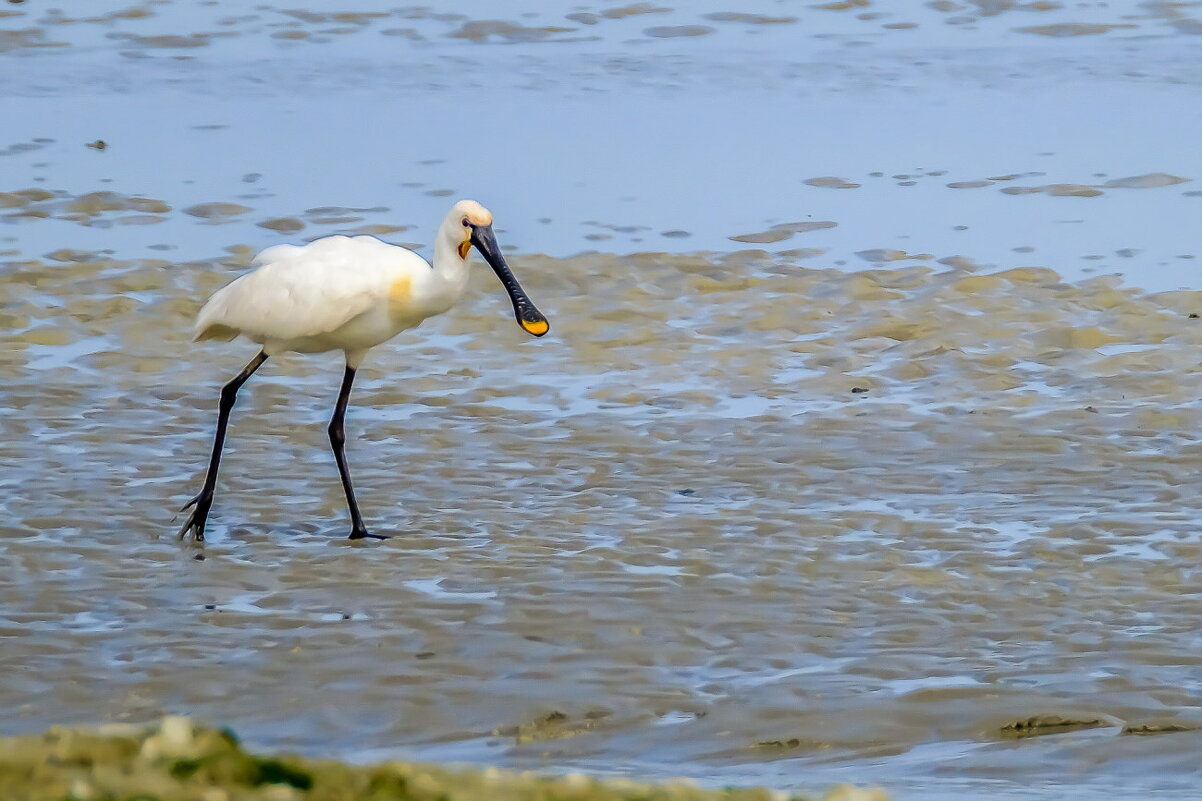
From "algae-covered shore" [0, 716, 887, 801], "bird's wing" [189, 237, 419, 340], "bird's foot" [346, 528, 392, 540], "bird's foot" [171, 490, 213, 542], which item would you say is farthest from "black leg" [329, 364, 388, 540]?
"algae-covered shore" [0, 716, 887, 801]

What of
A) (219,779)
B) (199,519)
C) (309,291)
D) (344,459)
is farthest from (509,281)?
(219,779)

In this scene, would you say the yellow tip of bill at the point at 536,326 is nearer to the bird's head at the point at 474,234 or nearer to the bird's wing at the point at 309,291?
the bird's head at the point at 474,234

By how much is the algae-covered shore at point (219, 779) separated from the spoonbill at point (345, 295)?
4.56 meters

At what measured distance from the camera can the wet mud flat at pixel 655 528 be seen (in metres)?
5.73

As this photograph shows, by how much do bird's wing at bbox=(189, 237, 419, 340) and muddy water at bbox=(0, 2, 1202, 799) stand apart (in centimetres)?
66

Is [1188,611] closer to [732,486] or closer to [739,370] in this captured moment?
[732,486]

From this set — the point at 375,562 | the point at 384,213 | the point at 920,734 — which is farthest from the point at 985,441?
the point at 384,213

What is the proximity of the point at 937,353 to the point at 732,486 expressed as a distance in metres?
2.07

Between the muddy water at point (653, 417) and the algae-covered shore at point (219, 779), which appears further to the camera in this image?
the muddy water at point (653, 417)

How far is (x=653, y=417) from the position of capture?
30.1ft

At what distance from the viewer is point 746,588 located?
22.7 ft

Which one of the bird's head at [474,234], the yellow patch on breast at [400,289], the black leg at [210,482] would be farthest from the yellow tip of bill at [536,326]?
the black leg at [210,482]

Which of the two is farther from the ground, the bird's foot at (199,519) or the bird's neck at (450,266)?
the bird's neck at (450,266)

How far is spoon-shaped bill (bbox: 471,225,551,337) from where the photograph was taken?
8.09 meters
